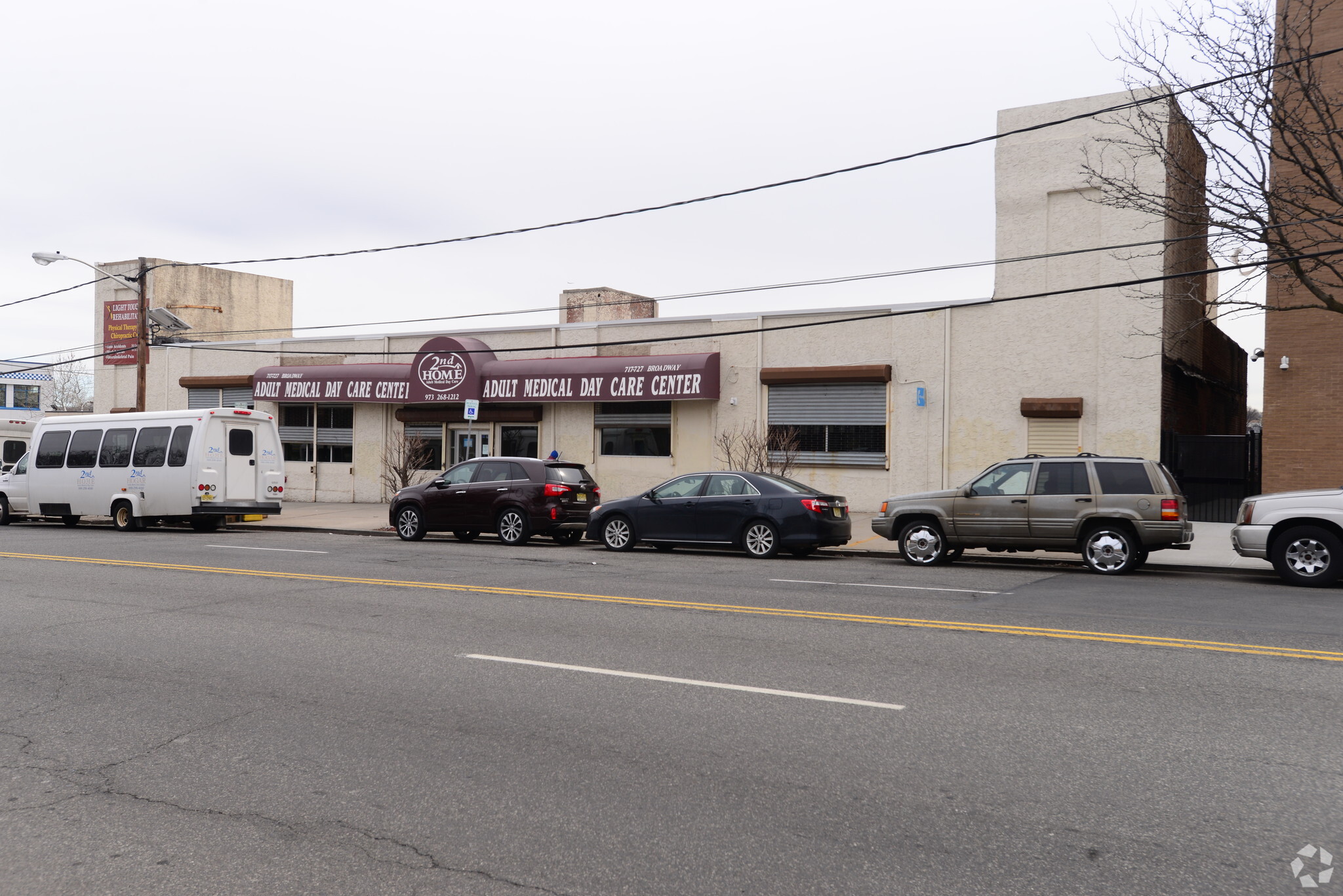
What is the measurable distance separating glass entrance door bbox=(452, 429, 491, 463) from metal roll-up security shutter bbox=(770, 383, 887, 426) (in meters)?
8.50

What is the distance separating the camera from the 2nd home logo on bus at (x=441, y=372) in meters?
27.9

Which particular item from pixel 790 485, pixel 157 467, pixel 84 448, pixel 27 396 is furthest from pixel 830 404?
pixel 27 396

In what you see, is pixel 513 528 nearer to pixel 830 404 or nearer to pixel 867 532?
pixel 867 532

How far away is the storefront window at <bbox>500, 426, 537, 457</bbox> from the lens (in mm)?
28719

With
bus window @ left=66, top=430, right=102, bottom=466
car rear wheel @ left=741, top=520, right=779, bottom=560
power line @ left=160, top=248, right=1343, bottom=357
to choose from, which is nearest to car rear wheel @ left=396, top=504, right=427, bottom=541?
power line @ left=160, top=248, right=1343, bottom=357

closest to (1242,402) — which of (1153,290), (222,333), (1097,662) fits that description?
(1153,290)

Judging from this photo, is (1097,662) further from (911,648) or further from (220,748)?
(220,748)

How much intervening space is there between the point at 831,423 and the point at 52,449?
17.9 m

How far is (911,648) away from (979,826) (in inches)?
154

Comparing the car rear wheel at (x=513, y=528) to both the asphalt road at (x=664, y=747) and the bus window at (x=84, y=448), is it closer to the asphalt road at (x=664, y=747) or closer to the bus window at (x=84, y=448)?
the asphalt road at (x=664, y=747)

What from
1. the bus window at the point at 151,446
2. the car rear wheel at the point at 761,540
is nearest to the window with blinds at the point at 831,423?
the car rear wheel at the point at 761,540

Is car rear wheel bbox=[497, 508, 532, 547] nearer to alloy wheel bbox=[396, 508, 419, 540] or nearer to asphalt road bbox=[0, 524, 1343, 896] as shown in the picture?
alloy wheel bbox=[396, 508, 419, 540]

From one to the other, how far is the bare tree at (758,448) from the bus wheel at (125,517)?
13.1 m

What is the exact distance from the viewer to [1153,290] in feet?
71.3
